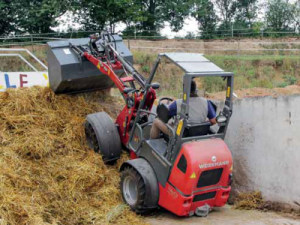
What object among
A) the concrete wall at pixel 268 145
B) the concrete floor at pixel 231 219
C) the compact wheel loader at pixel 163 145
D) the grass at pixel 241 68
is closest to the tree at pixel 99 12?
the grass at pixel 241 68

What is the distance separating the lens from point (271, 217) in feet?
19.1

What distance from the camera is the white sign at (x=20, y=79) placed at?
371 inches

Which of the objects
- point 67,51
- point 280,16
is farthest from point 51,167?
point 280,16

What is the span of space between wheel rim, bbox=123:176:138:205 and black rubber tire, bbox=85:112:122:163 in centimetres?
81

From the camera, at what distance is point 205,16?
33.0m

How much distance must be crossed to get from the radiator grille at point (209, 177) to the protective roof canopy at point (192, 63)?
56.4 inches

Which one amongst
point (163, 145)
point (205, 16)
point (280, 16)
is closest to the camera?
point (163, 145)

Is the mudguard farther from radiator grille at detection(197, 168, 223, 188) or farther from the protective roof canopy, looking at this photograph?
the protective roof canopy

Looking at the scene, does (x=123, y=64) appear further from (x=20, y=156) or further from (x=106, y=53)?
(x=20, y=156)

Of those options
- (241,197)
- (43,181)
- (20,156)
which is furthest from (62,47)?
(241,197)

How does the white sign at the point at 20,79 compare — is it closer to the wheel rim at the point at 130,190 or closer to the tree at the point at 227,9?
the wheel rim at the point at 130,190

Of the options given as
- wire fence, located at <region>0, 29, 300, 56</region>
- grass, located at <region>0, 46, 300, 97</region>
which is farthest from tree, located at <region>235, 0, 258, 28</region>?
grass, located at <region>0, 46, 300, 97</region>

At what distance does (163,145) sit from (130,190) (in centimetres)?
91

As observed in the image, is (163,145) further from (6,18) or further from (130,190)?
(6,18)
